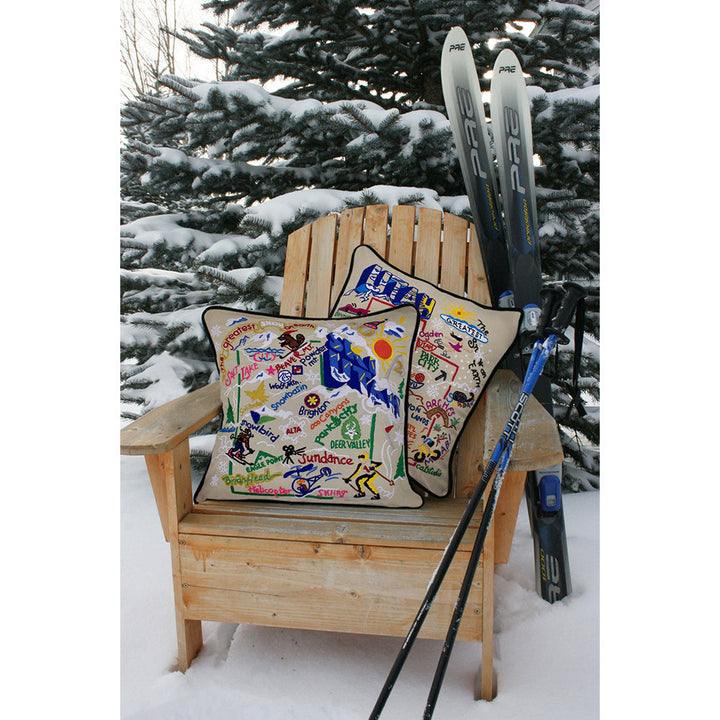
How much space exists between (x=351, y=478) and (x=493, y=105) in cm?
124

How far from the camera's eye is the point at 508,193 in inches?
63.8

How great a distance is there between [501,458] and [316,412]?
412 millimetres

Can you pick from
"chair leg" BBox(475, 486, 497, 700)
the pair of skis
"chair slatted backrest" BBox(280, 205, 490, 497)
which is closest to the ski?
the pair of skis

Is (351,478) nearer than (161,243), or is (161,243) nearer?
(351,478)

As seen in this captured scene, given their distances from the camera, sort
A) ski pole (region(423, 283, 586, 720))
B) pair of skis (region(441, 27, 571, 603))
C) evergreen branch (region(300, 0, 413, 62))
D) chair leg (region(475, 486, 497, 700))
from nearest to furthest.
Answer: ski pole (region(423, 283, 586, 720))
chair leg (region(475, 486, 497, 700))
pair of skis (region(441, 27, 571, 603))
evergreen branch (region(300, 0, 413, 62))

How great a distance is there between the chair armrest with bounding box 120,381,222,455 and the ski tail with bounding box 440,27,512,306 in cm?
91

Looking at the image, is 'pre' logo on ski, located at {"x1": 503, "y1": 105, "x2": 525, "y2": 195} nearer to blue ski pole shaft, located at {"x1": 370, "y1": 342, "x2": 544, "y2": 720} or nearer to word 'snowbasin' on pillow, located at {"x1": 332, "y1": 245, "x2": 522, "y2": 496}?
word 'snowbasin' on pillow, located at {"x1": 332, "y1": 245, "x2": 522, "y2": 496}

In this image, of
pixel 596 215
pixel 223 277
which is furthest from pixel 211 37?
pixel 596 215

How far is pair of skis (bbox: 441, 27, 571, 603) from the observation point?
1.51 metres

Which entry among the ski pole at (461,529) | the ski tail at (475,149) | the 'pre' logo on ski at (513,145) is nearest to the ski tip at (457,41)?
the ski tail at (475,149)

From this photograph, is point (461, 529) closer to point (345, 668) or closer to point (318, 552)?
point (318, 552)

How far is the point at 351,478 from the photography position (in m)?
1.14

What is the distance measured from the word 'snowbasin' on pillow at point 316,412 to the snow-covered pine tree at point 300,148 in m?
0.82

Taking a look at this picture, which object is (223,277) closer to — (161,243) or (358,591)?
(161,243)
